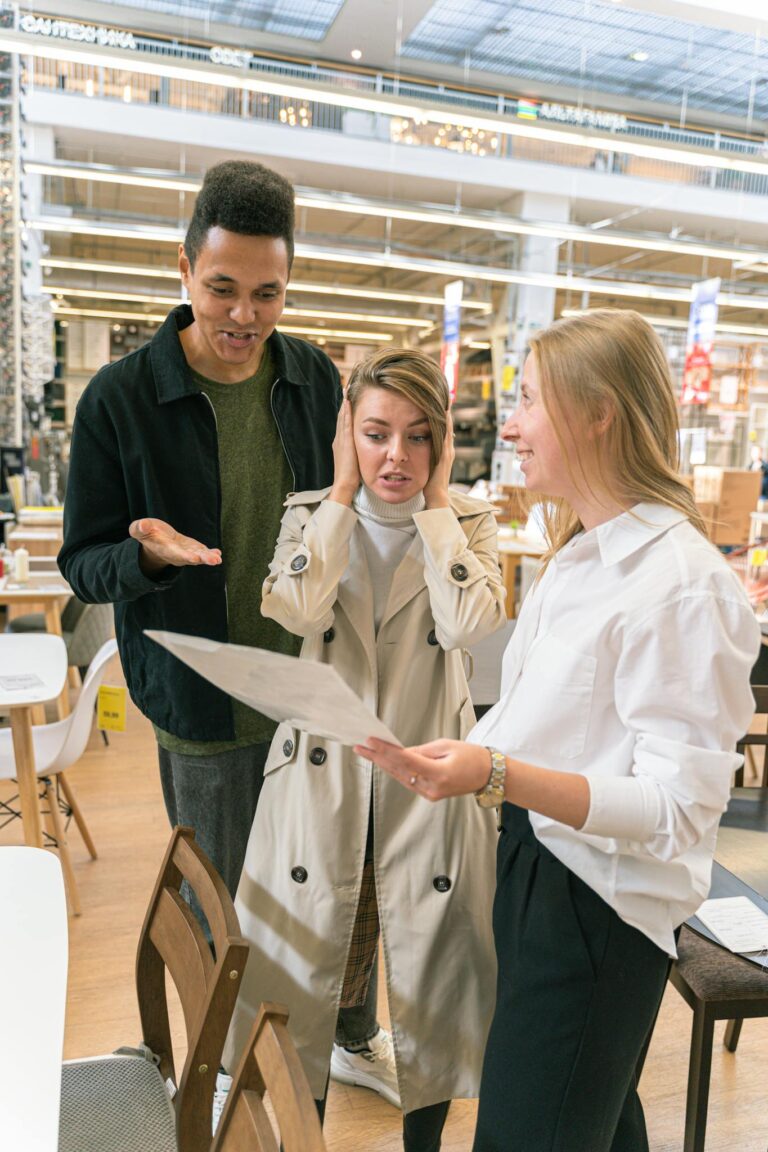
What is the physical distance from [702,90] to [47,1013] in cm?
1343

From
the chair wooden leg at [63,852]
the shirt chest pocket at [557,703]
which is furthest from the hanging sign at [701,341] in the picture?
the shirt chest pocket at [557,703]

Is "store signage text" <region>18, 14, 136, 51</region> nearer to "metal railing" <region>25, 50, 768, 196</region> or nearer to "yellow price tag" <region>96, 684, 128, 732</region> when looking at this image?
"metal railing" <region>25, 50, 768, 196</region>

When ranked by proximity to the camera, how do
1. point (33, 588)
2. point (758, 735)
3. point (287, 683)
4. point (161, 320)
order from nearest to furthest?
1. point (287, 683)
2. point (758, 735)
3. point (33, 588)
4. point (161, 320)

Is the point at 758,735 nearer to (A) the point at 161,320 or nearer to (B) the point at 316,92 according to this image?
(B) the point at 316,92

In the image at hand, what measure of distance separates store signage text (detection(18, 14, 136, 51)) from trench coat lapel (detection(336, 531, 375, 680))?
926cm


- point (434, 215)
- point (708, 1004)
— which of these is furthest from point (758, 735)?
point (434, 215)

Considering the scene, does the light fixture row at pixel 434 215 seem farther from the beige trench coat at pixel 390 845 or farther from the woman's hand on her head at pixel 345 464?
the beige trench coat at pixel 390 845

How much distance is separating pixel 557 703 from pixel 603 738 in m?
0.07

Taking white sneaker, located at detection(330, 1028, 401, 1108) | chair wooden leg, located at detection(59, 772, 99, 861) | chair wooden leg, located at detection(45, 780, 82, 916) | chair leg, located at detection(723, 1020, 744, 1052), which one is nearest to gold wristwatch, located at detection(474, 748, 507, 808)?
white sneaker, located at detection(330, 1028, 401, 1108)

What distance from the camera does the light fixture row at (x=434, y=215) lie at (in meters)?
9.96

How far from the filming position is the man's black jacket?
1.56m

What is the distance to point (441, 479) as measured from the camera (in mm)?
1487

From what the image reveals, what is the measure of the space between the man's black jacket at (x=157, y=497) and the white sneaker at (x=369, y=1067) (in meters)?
1.00

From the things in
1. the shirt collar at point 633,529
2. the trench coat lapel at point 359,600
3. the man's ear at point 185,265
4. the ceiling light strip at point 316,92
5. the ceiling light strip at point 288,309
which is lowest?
the trench coat lapel at point 359,600
